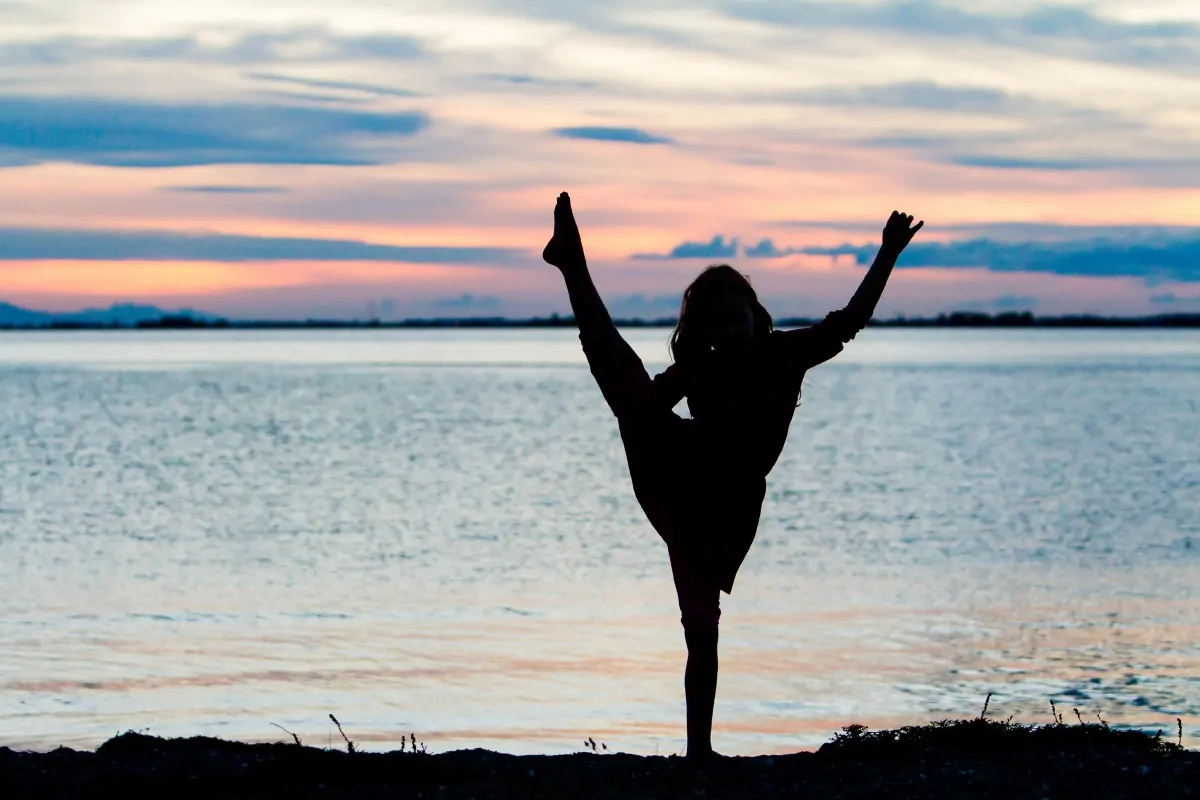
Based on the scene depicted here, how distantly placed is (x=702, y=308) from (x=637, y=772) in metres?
2.07

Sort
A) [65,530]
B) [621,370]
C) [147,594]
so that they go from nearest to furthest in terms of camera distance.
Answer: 1. [621,370]
2. [147,594]
3. [65,530]

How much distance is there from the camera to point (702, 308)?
20.8ft

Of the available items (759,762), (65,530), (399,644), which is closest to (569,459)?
(65,530)

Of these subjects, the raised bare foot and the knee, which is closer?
the raised bare foot

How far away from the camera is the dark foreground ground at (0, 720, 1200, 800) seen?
622 cm

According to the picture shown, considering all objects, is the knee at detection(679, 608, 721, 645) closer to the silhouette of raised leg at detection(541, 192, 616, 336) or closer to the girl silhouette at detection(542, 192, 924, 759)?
the girl silhouette at detection(542, 192, 924, 759)

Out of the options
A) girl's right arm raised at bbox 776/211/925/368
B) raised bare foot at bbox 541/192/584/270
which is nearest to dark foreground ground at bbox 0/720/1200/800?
girl's right arm raised at bbox 776/211/925/368

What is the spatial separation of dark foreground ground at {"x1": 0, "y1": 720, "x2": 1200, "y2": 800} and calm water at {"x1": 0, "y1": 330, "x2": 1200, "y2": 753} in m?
2.77

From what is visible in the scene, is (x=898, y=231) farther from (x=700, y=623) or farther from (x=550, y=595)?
(x=550, y=595)

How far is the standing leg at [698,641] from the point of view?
21.0 feet

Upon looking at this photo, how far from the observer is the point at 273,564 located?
19.3 meters

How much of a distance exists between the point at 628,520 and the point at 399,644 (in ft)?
35.1

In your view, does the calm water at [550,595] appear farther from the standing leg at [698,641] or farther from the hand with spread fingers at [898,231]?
the hand with spread fingers at [898,231]

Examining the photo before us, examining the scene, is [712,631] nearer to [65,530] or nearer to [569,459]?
[65,530]
